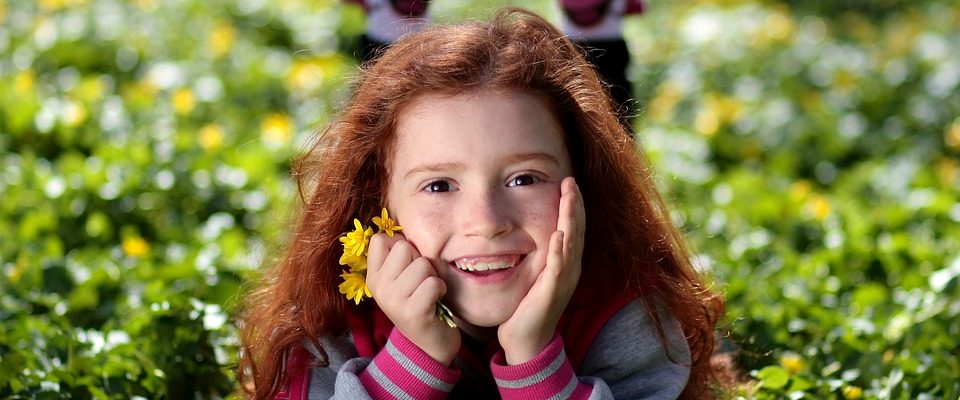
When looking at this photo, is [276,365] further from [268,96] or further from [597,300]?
[268,96]

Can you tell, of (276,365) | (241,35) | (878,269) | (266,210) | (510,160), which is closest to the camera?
(510,160)

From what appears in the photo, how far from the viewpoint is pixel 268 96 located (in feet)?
17.0

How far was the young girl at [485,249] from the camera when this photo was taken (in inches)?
78.0

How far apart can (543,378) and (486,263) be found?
19cm

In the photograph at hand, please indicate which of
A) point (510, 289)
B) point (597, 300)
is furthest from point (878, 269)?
point (510, 289)

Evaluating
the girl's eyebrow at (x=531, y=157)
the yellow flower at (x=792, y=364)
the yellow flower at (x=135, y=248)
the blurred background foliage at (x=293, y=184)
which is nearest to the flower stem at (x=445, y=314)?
the girl's eyebrow at (x=531, y=157)

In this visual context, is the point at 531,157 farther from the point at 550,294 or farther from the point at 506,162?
the point at 550,294

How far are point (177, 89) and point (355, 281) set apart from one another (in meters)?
3.23

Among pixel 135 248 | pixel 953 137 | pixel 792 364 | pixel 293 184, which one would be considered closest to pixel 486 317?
pixel 792 364

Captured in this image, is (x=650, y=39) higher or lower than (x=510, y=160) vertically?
lower

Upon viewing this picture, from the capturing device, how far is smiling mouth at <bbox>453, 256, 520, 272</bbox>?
6.52 feet

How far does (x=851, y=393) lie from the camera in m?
2.57

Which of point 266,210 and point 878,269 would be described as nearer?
point 878,269

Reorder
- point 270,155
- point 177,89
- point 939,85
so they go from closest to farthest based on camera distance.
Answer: point 270,155, point 177,89, point 939,85
